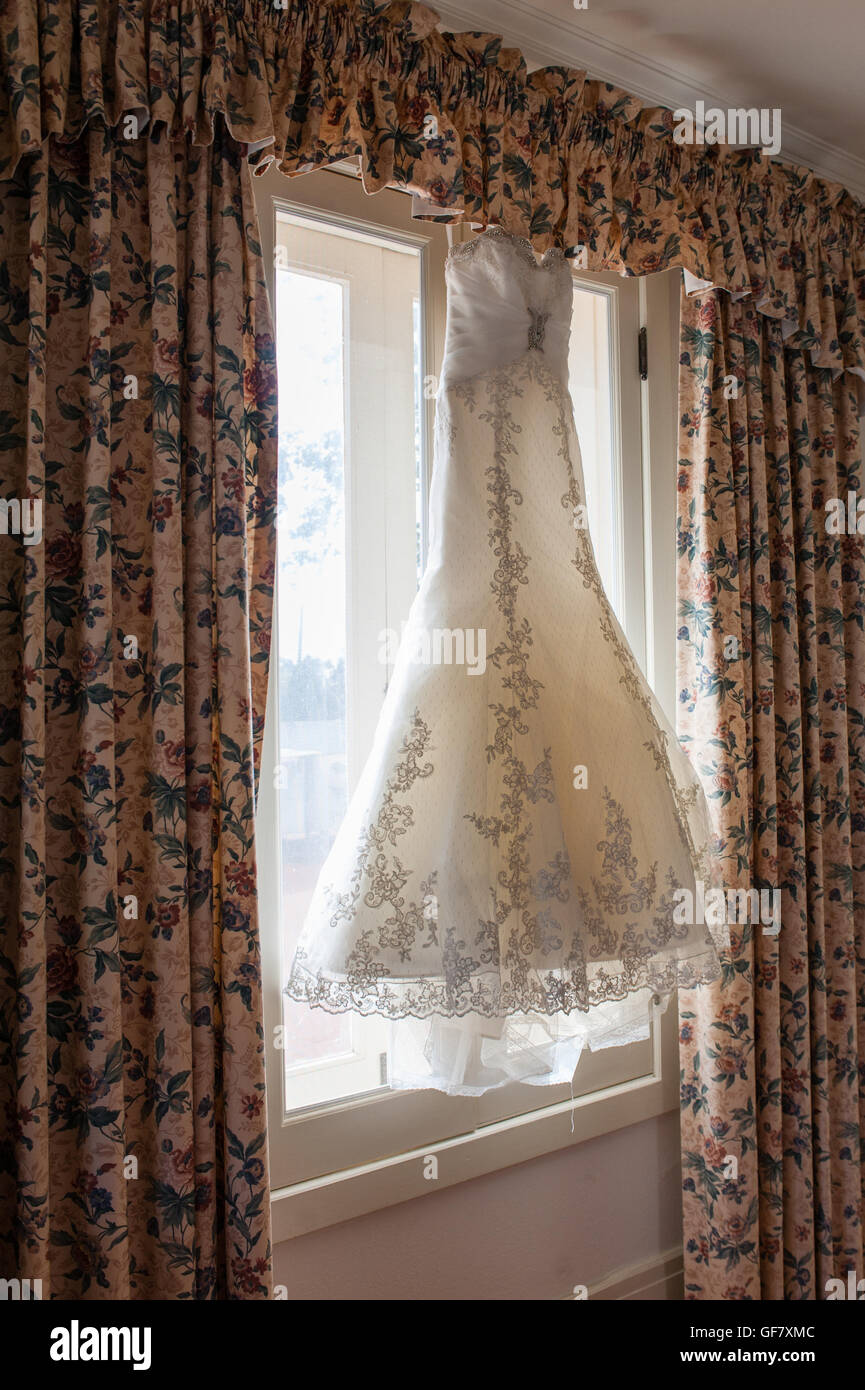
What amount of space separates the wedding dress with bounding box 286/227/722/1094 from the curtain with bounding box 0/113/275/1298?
19 centimetres

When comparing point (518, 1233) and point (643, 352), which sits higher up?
point (643, 352)

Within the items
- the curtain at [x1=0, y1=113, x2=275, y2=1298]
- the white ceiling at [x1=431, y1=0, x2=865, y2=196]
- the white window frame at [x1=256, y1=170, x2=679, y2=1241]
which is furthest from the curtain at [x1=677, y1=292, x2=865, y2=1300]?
the curtain at [x1=0, y1=113, x2=275, y2=1298]

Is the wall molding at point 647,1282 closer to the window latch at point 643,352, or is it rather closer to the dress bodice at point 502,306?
the dress bodice at point 502,306

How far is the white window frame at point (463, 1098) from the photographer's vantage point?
1.57 metres

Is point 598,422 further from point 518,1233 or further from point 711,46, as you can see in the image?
point 518,1233

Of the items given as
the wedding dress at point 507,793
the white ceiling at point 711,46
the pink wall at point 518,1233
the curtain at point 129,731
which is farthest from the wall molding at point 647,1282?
the white ceiling at point 711,46

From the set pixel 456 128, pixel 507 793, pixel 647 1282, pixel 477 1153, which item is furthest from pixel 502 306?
pixel 647 1282

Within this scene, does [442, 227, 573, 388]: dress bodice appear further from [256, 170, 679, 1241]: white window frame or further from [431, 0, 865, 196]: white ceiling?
[431, 0, 865, 196]: white ceiling

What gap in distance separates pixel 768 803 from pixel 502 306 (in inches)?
46.3

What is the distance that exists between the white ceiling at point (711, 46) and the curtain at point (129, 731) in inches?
29.6

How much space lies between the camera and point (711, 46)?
1.87m
